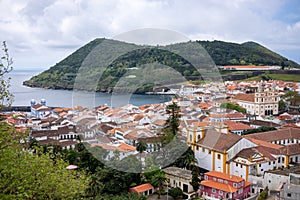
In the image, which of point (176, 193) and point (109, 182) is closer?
point (109, 182)

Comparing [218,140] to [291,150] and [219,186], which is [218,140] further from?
[291,150]

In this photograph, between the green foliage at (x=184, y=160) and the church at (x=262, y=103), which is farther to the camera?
the church at (x=262, y=103)

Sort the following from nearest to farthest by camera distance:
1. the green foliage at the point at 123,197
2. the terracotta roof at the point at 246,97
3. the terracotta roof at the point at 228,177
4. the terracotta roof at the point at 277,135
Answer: the green foliage at the point at 123,197
the terracotta roof at the point at 228,177
the terracotta roof at the point at 277,135
the terracotta roof at the point at 246,97

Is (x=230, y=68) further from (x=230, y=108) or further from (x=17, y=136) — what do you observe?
(x=17, y=136)

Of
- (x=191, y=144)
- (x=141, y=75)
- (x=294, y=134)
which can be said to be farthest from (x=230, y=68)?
(x=191, y=144)

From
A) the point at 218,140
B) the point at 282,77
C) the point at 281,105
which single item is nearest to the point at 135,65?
the point at 218,140

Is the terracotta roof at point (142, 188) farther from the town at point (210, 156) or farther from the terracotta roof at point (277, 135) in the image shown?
the terracotta roof at point (277, 135)

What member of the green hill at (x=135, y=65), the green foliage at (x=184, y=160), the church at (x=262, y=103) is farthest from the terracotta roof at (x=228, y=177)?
the church at (x=262, y=103)
